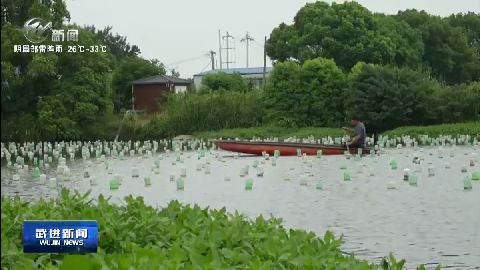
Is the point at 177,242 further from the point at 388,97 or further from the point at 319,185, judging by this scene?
the point at 388,97

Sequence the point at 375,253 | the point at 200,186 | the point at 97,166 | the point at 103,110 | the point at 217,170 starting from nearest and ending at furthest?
the point at 375,253
the point at 200,186
the point at 217,170
the point at 97,166
the point at 103,110

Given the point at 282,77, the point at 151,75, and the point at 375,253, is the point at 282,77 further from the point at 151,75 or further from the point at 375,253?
the point at 375,253

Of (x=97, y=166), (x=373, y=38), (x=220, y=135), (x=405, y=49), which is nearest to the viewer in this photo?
(x=97, y=166)

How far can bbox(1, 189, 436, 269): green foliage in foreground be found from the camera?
4.17 metres

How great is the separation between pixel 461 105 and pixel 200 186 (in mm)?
24125

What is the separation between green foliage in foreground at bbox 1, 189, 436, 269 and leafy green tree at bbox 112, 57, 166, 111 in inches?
1614

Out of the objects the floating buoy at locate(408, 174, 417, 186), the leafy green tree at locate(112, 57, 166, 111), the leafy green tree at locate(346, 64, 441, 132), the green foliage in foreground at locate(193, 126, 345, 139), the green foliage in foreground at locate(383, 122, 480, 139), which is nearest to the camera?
the floating buoy at locate(408, 174, 417, 186)

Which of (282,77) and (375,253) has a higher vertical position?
(282,77)

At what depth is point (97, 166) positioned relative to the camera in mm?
23391

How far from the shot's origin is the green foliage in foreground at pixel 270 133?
3744 centimetres

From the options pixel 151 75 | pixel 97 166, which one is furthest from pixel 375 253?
pixel 151 75

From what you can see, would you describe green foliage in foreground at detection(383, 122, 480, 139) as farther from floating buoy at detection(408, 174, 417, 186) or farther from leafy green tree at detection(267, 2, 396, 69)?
floating buoy at detection(408, 174, 417, 186)

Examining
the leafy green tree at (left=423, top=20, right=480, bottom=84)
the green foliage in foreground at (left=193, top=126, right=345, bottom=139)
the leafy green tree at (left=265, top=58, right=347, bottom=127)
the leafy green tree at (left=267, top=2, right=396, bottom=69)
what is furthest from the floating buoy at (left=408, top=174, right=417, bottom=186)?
the leafy green tree at (left=423, top=20, right=480, bottom=84)

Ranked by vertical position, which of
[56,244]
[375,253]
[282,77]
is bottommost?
[375,253]
